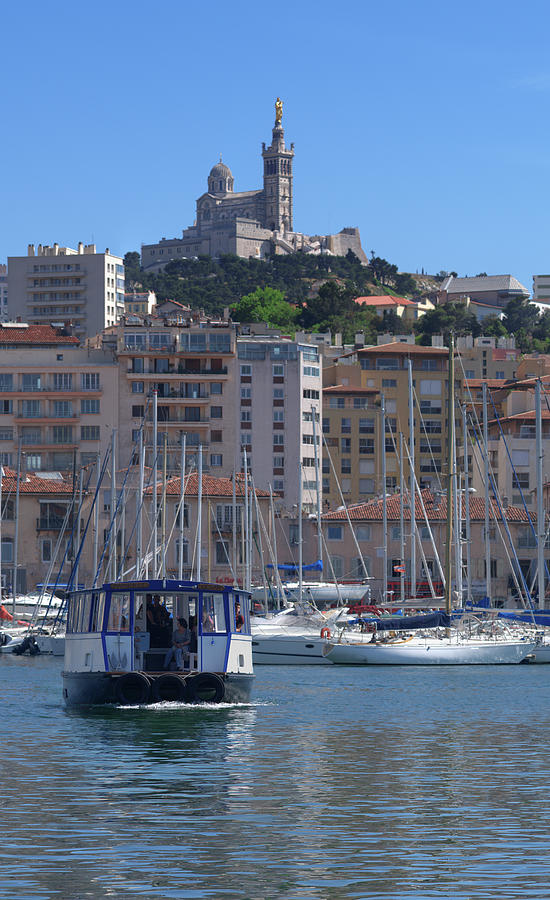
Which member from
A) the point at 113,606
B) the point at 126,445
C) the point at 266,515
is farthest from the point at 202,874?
the point at 126,445

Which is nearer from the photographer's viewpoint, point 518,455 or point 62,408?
point 518,455

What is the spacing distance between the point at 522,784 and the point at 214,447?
101 metres

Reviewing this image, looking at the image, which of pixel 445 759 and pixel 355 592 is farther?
pixel 355 592

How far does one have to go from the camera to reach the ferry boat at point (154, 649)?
39.2 metres

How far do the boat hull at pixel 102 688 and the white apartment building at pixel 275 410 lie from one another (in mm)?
89491

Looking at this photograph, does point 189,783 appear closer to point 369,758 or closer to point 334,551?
point 369,758

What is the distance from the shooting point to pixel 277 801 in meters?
24.9

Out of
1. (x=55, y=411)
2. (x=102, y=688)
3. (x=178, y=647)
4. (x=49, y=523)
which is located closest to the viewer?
(x=102, y=688)

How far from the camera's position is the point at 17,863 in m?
18.8

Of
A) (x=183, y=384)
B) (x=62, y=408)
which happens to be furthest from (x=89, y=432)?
(x=183, y=384)

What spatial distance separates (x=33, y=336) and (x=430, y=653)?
86848 mm

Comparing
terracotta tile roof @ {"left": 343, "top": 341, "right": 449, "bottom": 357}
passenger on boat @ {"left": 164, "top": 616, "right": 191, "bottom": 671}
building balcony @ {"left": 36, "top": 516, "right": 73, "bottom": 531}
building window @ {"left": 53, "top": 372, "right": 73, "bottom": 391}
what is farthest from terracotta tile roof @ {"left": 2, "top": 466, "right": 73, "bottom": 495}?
passenger on boat @ {"left": 164, "top": 616, "right": 191, "bottom": 671}

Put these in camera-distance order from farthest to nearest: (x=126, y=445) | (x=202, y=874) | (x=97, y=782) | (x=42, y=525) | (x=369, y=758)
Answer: (x=126, y=445), (x=42, y=525), (x=369, y=758), (x=97, y=782), (x=202, y=874)

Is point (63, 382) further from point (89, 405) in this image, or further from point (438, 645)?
point (438, 645)
